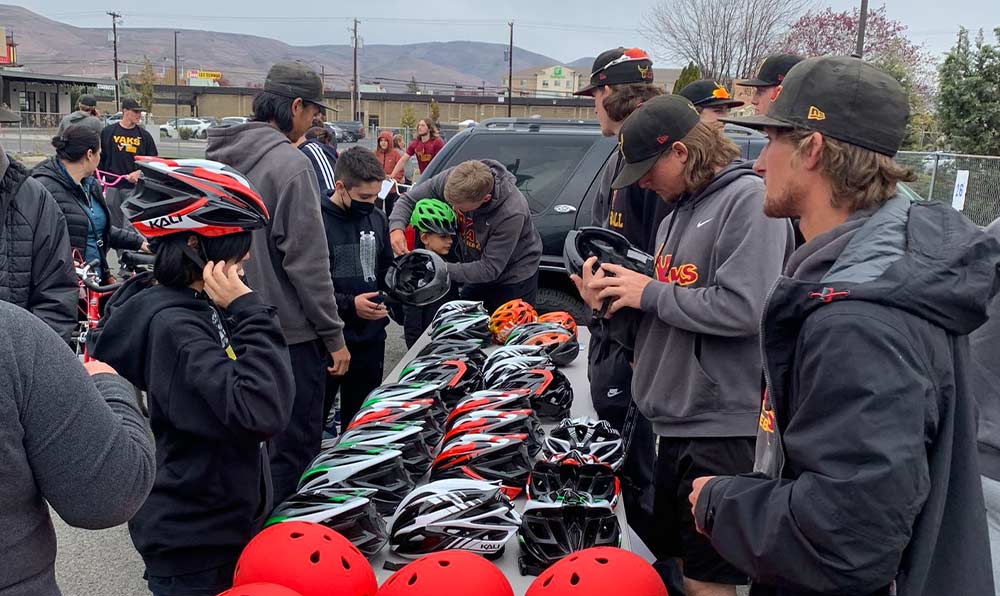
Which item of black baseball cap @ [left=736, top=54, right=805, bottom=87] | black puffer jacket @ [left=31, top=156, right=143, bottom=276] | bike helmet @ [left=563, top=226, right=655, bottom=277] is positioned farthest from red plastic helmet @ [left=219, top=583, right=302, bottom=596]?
black baseball cap @ [left=736, top=54, right=805, bottom=87]

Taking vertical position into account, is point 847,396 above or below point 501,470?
above

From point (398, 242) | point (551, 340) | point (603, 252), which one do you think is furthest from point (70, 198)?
point (603, 252)

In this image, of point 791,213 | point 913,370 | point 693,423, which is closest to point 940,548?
point 913,370

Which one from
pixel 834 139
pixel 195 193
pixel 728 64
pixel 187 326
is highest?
pixel 728 64

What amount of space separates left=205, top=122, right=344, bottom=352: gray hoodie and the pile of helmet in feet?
5.65

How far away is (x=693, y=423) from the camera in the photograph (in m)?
3.29

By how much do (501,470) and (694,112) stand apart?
196cm

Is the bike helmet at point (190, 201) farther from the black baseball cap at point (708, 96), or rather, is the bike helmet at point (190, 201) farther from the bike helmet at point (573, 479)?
the black baseball cap at point (708, 96)

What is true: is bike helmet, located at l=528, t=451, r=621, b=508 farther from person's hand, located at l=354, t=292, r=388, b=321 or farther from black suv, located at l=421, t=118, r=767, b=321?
black suv, located at l=421, t=118, r=767, b=321

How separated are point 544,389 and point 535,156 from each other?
164 inches

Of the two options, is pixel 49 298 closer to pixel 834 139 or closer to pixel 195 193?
pixel 195 193

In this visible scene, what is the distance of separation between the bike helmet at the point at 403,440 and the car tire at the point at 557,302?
4.04 metres

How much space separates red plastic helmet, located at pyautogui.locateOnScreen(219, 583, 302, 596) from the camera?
98.6 inches

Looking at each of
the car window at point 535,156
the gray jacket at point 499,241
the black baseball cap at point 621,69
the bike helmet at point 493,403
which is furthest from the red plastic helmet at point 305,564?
the car window at point 535,156
